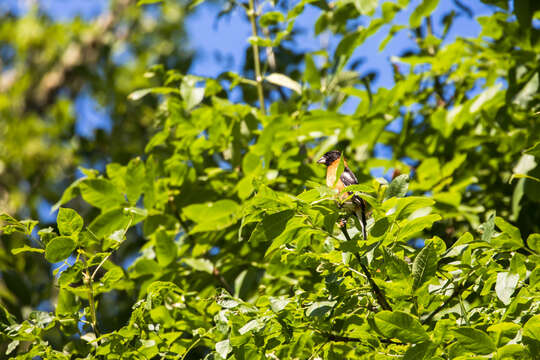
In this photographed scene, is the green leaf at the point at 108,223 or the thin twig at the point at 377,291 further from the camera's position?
the green leaf at the point at 108,223

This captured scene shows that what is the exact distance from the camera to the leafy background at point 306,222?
3.11 feet

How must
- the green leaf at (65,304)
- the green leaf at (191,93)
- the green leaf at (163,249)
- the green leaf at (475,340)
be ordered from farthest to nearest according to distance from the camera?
1. the green leaf at (191,93)
2. the green leaf at (163,249)
3. the green leaf at (65,304)
4. the green leaf at (475,340)

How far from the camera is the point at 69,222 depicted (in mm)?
1053

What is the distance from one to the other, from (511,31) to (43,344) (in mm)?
1652

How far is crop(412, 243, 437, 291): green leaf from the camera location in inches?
35.8

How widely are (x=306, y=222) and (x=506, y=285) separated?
14.2 inches

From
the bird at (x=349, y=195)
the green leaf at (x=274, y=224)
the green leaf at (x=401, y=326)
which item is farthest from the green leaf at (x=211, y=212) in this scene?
the green leaf at (x=401, y=326)

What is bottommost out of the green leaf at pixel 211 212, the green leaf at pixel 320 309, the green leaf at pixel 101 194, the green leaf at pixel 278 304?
the green leaf at pixel 211 212

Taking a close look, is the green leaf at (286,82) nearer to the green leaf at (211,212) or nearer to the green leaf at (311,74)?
the green leaf at (311,74)

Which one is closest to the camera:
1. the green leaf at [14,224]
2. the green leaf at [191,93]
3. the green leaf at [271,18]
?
the green leaf at [14,224]

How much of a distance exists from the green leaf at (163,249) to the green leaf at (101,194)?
0.15 metres

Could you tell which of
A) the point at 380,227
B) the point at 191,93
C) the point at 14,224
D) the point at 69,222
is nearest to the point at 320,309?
the point at 380,227

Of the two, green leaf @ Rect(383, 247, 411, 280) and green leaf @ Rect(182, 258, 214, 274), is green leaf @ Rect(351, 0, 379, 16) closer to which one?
green leaf @ Rect(182, 258, 214, 274)

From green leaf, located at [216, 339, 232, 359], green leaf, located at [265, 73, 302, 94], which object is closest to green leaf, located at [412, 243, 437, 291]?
green leaf, located at [216, 339, 232, 359]
